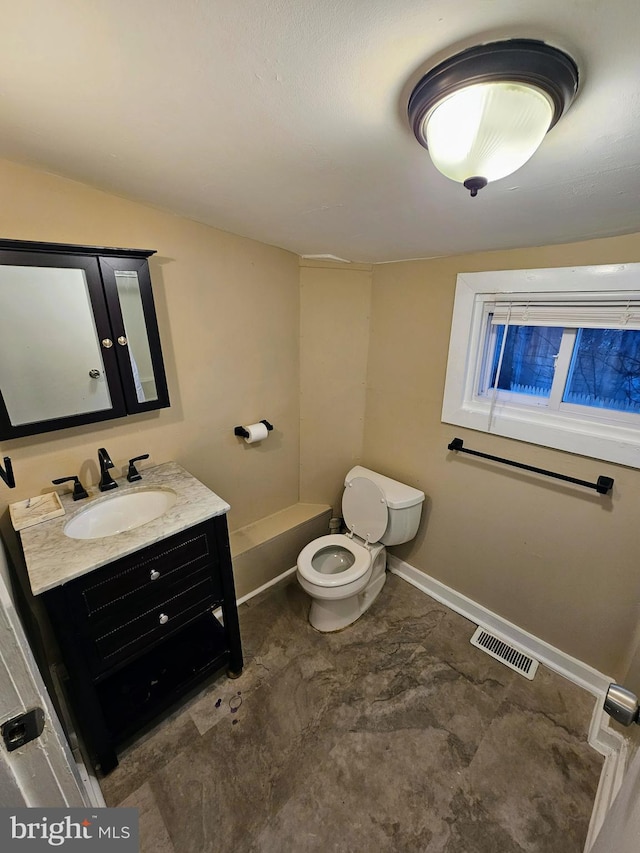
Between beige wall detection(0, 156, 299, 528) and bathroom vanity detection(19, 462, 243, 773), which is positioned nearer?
bathroom vanity detection(19, 462, 243, 773)

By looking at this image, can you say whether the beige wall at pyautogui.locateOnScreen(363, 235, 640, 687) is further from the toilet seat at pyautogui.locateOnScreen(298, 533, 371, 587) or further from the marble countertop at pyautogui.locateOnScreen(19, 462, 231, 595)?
the marble countertop at pyautogui.locateOnScreen(19, 462, 231, 595)

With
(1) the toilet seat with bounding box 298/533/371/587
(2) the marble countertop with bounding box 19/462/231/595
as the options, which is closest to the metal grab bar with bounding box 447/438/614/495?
(1) the toilet seat with bounding box 298/533/371/587

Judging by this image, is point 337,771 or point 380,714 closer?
point 337,771

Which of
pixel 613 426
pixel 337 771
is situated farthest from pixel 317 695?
pixel 613 426

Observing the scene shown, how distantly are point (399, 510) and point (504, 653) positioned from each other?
852 millimetres

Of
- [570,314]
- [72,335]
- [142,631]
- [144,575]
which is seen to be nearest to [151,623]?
[142,631]

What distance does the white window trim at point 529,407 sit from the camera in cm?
128

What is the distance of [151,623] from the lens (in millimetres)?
1259

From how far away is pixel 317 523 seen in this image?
2.30 meters

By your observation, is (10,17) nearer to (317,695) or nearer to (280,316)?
(280,316)

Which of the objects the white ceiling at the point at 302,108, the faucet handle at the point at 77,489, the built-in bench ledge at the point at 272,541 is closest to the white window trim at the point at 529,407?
the white ceiling at the point at 302,108

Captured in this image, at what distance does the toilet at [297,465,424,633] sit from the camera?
1.74m

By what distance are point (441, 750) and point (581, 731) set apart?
0.60 meters

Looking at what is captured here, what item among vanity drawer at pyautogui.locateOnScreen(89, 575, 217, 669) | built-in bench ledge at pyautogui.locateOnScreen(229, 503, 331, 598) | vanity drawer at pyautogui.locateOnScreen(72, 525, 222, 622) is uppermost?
vanity drawer at pyautogui.locateOnScreen(72, 525, 222, 622)
